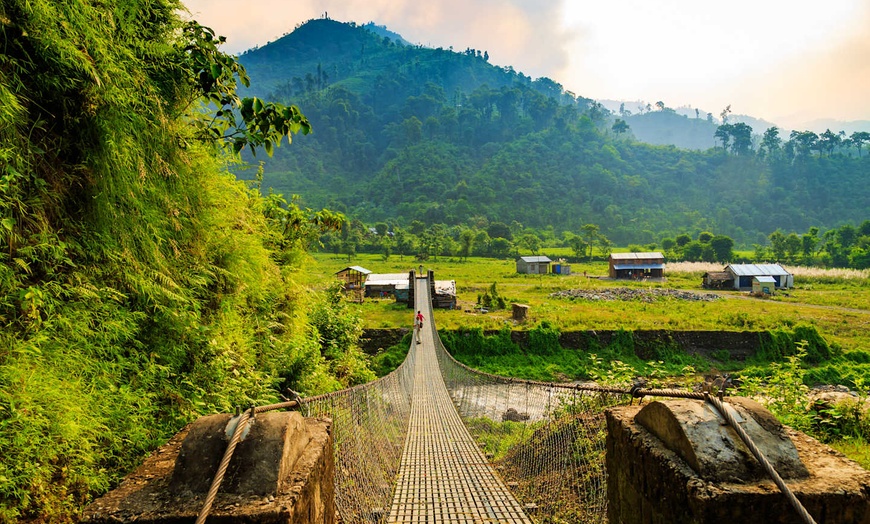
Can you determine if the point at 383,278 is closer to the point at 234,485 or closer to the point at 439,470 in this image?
the point at 439,470

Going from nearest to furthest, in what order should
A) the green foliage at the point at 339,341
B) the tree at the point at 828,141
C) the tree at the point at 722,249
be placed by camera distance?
the green foliage at the point at 339,341
the tree at the point at 722,249
the tree at the point at 828,141

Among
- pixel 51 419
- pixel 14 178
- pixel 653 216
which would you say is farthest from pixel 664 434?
pixel 653 216

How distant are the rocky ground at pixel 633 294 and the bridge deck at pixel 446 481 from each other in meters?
20.6

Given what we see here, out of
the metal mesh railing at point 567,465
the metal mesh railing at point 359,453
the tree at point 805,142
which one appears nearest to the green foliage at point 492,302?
the metal mesh railing at point 567,465

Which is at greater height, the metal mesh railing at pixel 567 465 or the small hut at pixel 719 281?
the metal mesh railing at pixel 567 465

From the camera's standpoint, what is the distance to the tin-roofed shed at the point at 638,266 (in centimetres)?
3497

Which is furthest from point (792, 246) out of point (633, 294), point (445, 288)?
point (445, 288)

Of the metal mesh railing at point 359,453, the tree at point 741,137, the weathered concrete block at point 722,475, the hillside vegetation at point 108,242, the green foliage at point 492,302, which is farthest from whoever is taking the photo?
the tree at point 741,137

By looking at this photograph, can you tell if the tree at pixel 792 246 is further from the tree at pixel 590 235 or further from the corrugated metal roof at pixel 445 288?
the corrugated metal roof at pixel 445 288

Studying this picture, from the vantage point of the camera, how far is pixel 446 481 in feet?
13.1

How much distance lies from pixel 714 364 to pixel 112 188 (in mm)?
19668

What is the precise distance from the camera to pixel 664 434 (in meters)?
1.29

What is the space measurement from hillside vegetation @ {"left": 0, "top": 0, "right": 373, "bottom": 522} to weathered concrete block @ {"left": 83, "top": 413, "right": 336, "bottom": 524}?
19.0 inches

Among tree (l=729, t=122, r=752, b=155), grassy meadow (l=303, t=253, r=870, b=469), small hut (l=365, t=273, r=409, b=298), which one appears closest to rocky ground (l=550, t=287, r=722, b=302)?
grassy meadow (l=303, t=253, r=870, b=469)
